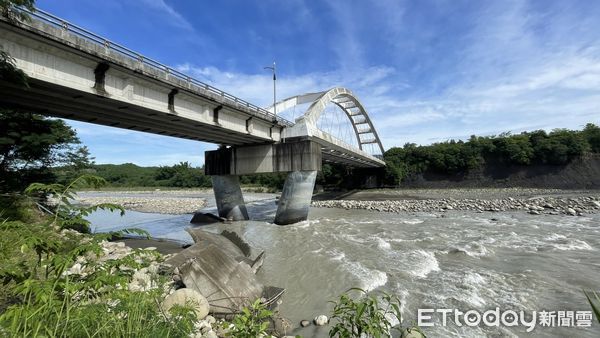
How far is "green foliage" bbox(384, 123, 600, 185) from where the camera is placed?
45.2 metres

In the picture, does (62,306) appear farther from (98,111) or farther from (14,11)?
(98,111)

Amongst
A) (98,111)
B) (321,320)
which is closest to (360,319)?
(321,320)

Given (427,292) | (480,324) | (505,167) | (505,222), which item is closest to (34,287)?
(480,324)

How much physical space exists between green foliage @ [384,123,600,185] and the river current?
38.7 metres

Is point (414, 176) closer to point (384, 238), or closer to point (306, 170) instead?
point (306, 170)

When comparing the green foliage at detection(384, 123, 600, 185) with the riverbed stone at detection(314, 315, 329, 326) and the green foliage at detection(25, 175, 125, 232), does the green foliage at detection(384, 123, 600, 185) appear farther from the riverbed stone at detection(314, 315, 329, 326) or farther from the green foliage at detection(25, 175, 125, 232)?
the green foliage at detection(25, 175, 125, 232)

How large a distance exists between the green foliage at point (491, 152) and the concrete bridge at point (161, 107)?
31.1 meters

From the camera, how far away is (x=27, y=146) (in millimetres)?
13422

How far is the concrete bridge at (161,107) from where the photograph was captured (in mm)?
9328

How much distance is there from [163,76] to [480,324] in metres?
14.9

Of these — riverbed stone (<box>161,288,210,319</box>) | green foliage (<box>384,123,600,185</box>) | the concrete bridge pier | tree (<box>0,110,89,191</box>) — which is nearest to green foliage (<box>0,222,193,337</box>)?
riverbed stone (<box>161,288,210,319</box>)

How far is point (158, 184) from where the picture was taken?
10919cm

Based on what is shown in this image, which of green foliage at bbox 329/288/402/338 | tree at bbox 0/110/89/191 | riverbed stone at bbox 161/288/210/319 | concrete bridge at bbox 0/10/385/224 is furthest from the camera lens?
tree at bbox 0/110/89/191

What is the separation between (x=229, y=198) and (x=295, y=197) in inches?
242
